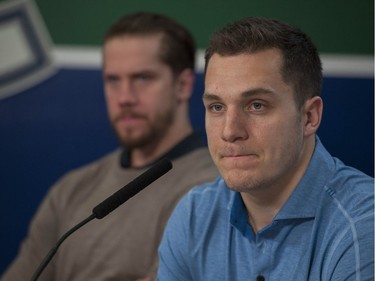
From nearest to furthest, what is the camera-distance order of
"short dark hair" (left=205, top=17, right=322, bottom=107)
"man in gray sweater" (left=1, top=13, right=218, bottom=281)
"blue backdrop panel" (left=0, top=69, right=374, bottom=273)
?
"short dark hair" (left=205, top=17, right=322, bottom=107), "man in gray sweater" (left=1, top=13, right=218, bottom=281), "blue backdrop panel" (left=0, top=69, right=374, bottom=273)

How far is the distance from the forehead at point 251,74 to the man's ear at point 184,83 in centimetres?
80

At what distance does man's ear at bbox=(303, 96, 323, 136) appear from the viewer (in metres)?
1.27

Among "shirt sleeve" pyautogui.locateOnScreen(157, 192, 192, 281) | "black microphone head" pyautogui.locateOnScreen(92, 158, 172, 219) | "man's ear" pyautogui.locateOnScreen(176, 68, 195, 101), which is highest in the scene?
"black microphone head" pyautogui.locateOnScreen(92, 158, 172, 219)

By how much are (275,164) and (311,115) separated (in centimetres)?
12

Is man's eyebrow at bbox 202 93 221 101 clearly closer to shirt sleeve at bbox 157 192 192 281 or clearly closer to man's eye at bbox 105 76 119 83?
shirt sleeve at bbox 157 192 192 281

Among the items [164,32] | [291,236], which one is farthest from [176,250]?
[164,32]

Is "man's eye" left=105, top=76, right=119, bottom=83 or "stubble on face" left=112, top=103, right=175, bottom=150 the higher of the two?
"man's eye" left=105, top=76, right=119, bottom=83

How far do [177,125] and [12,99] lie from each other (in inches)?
23.8

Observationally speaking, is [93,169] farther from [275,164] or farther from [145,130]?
[275,164]

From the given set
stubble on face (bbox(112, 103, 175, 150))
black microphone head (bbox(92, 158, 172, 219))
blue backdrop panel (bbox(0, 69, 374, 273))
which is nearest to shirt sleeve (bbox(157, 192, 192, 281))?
black microphone head (bbox(92, 158, 172, 219))

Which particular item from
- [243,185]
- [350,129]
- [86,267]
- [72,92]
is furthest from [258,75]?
[72,92]

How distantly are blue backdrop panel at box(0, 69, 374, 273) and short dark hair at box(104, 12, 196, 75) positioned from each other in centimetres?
12

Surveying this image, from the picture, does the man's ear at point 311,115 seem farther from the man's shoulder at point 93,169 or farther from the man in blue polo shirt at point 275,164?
the man's shoulder at point 93,169

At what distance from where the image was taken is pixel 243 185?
1227 mm
